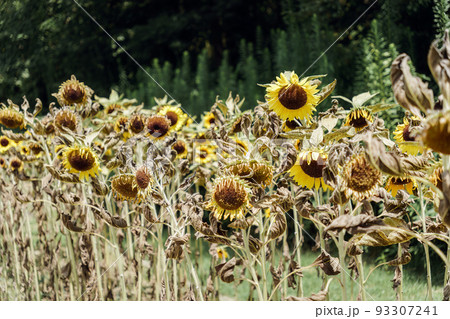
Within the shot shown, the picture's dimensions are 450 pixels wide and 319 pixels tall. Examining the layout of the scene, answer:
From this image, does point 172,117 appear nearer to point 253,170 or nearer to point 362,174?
point 253,170

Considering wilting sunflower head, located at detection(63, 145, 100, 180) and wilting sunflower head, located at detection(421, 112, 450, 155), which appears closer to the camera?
wilting sunflower head, located at detection(421, 112, 450, 155)

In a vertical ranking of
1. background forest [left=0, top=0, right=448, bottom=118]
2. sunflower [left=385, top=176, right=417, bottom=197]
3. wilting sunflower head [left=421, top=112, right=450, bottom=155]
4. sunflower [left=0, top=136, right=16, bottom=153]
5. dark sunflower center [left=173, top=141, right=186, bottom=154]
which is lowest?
wilting sunflower head [left=421, top=112, right=450, bottom=155]

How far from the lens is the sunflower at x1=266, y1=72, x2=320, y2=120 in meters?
0.91

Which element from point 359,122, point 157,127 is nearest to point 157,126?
point 157,127

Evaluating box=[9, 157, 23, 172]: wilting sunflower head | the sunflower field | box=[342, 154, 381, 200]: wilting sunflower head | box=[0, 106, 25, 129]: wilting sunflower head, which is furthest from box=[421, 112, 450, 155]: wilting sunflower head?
box=[9, 157, 23, 172]: wilting sunflower head

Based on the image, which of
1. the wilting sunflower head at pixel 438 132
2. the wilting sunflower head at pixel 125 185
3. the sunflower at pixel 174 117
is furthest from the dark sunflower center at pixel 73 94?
the wilting sunflower head at pixel 438 132

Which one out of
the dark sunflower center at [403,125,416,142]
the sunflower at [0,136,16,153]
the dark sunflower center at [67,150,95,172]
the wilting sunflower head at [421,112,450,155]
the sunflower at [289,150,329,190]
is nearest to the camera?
the wilting sunflower head at [421,112,450,155]

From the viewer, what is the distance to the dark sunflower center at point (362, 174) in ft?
2.19

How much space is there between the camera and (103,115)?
5.72 ft

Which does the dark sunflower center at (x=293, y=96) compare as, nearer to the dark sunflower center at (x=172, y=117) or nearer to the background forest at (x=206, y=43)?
the dark sunflower center at (x=172, y=117)

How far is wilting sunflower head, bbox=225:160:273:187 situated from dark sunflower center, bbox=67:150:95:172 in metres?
0.40

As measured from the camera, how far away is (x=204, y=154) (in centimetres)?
169

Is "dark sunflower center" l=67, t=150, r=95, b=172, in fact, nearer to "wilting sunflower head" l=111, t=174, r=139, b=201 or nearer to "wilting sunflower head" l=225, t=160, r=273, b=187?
"wilting sunflower head" l=111, t=174, r=139, b=201

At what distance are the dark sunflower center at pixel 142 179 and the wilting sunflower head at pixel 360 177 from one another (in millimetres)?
408
